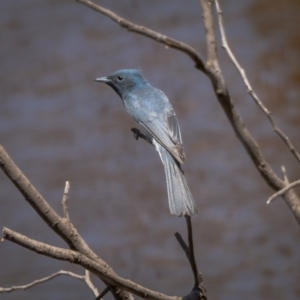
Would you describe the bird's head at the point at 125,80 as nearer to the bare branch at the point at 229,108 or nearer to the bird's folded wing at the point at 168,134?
the bird's folded wing at the point at 168,134

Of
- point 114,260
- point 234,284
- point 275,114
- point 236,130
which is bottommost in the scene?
point 236,130

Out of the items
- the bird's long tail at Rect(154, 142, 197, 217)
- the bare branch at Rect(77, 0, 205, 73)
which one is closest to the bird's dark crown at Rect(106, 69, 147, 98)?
the bird's long tail at Rect(154, 142, 197, 217)

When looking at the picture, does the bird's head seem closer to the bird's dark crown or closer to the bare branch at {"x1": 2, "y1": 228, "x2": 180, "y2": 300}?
the bird's dark crown

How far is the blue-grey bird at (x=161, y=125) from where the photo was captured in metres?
1.35

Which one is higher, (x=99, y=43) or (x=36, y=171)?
(x=99, y=43)

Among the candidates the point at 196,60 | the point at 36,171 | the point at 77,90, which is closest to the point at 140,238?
the point at 36,171

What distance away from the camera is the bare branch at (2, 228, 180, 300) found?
960 mm

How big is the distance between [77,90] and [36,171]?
33 cm

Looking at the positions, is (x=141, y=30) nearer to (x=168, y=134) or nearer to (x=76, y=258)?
(x=76, y=258)

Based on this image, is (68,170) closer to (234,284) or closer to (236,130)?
(234,284)

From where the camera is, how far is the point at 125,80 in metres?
1.91

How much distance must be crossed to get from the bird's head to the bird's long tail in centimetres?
30

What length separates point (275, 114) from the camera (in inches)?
96.0

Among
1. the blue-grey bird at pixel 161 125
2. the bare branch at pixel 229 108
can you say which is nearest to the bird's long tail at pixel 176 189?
the blue-grey bird at pixel 161 125
